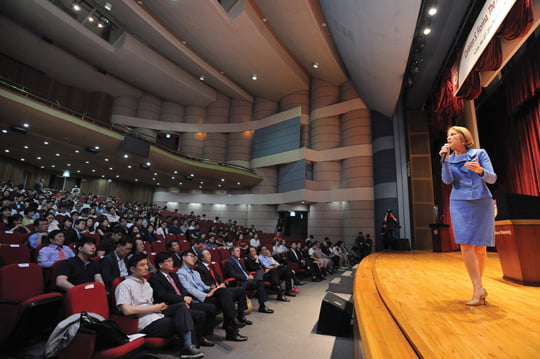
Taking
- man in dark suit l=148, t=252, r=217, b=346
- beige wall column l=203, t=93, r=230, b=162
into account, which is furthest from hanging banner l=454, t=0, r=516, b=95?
beige wall column l=203, t=93, r=230, b=162

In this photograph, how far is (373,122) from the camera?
11.9 meters

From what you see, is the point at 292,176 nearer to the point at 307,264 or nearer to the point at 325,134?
the point at 325,134

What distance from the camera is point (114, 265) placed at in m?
2.95

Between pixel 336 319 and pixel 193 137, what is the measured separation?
16.0 m

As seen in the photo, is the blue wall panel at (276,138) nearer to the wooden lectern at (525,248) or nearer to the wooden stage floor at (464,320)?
the wooden lectern at (525,248)

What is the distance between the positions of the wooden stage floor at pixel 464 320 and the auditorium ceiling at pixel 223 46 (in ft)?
18.7

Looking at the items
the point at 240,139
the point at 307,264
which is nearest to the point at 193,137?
the point at 240,139

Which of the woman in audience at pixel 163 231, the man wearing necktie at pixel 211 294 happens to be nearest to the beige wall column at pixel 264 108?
the woman in audience at pixel 163 231

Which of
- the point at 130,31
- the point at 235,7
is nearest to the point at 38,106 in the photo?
the point at 130,31

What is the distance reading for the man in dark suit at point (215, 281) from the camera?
319 cm

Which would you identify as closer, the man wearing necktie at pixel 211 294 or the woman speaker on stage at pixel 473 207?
the woman speaker on stage at pixel 473 207

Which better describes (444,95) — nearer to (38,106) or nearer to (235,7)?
(235,7)

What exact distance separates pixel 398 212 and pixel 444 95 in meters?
4.83

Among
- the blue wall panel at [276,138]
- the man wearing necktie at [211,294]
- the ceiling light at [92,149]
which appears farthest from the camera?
the blue wall panel at [276,138]
